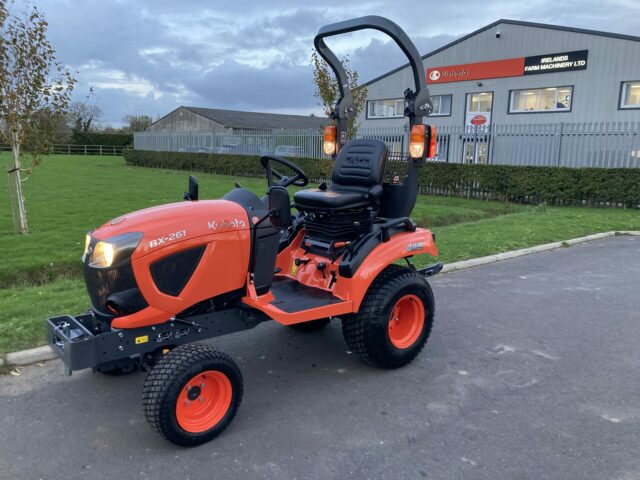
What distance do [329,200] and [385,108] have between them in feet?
85.5

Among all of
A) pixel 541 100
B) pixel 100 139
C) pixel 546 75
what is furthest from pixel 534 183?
pixel 100 139

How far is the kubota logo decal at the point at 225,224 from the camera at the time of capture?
124 inches

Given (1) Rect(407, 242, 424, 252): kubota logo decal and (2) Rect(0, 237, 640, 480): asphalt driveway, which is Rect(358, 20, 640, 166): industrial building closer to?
(2) Rect(0, 237, 640, 480): asphalt driveway

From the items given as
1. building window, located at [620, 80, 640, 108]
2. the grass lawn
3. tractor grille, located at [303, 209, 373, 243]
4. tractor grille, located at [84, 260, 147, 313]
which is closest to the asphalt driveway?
tractor grille, located at [84, 260, 147, 313]

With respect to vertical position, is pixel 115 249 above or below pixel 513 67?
below

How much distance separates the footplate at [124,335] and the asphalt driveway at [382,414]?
1.63 ft

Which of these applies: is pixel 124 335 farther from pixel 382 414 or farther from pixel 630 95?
pixel 630 95

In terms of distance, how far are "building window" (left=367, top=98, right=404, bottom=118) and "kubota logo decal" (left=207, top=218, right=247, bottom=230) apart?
83.3ft

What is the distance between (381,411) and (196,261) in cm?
148

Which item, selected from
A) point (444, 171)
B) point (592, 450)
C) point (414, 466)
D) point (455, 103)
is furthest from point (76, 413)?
point (455, 103)

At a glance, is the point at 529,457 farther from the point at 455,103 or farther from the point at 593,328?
the point at 455,103

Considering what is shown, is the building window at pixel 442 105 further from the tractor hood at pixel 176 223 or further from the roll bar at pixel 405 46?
the tractor hood at pixel 176 223

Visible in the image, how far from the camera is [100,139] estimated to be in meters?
49.6

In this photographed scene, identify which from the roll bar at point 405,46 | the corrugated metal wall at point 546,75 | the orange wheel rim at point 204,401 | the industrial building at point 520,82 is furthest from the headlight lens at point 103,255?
the corrugated metal wall at point 546,75
